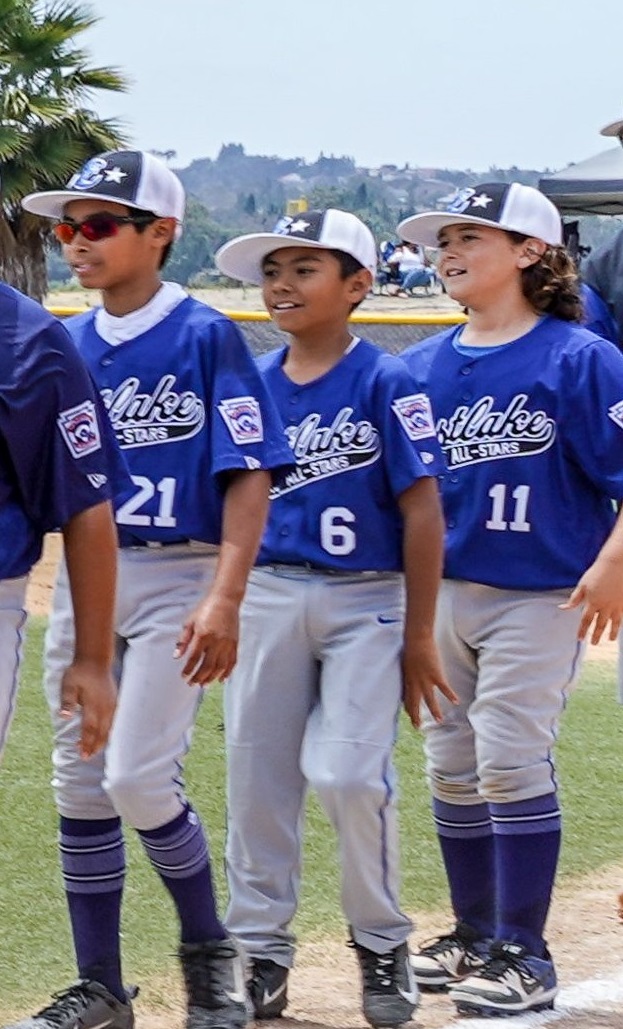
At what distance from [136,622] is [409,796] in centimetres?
285

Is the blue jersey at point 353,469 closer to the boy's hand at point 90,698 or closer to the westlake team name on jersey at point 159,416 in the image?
the westlake team name on jersey at point 159,416

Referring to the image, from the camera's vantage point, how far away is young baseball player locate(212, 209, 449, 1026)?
393cm

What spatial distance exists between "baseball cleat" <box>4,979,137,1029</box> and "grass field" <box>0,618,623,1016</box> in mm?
358

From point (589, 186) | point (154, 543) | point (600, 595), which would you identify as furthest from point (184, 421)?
point (589, 186)

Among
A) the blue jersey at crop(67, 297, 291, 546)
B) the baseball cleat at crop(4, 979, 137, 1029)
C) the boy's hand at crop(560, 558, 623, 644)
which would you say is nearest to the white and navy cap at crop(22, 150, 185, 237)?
the blue jersey at crop(67, 297, 291, 546)

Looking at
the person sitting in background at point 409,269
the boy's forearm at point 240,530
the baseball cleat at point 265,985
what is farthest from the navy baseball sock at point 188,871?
the person sitting in background at point 409,269

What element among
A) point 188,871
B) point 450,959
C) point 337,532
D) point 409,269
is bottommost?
point 450,959

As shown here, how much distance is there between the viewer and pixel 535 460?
418 centimetres

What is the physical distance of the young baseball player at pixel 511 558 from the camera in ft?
13.5

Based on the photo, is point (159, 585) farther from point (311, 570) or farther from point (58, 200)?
point (58, 200)

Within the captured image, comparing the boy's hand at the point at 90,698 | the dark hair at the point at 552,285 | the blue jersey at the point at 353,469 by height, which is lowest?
the boy's hand at the point at 90,698

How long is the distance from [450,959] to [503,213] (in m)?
1.81

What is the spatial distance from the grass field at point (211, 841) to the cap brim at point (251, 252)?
1.71m

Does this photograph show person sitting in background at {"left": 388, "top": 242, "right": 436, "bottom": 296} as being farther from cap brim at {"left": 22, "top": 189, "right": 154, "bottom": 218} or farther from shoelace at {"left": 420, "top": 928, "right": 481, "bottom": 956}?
cap brim at {"left": 22, "top": 189, "right": 154, "bottom": 218}
